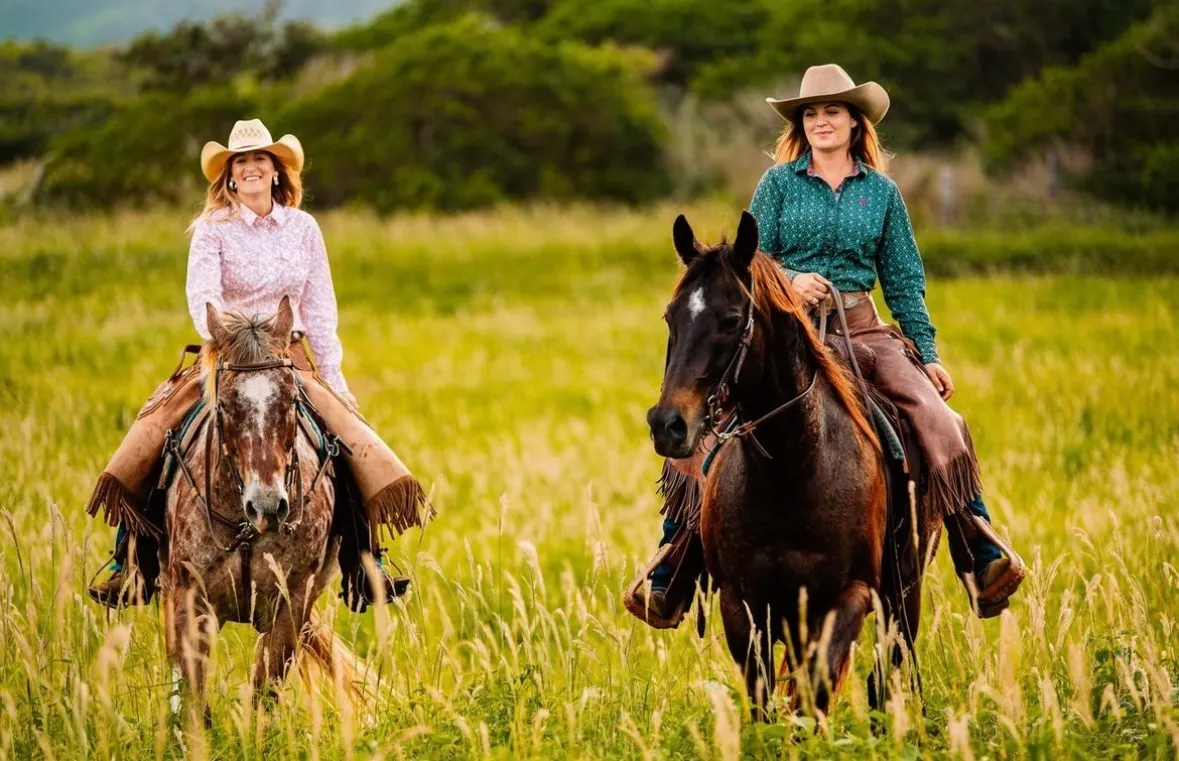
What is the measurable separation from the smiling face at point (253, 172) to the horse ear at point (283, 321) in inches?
36.9

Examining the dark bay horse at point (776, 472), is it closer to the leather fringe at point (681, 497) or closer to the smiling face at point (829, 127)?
the leather fringe at point (681, 497)

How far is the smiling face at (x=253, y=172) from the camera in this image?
6156mm

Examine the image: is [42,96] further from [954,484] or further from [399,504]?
[954,484]

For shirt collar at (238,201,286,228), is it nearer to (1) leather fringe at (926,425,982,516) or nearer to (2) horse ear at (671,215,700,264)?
(2) horse ear at (671,215,700,264)

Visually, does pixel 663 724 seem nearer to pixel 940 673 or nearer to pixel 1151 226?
pixel 940 673

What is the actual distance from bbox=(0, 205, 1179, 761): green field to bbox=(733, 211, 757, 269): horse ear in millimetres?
1322

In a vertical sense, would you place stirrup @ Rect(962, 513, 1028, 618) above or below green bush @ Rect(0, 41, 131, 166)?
below

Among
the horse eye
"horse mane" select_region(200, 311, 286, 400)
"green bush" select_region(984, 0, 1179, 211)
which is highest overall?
"green bush" select_region(984, 0, 1179, 211)

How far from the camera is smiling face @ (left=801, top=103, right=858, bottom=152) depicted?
5949 mm

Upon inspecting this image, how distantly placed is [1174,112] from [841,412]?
2754cm

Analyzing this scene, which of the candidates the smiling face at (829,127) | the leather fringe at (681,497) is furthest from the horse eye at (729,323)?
the smiling face at (829,127)

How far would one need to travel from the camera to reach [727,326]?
4.80 m

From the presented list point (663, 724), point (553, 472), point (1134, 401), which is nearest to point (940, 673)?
point (663, 724)

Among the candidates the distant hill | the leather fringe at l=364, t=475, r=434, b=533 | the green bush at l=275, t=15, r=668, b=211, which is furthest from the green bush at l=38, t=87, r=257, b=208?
the distant hill
